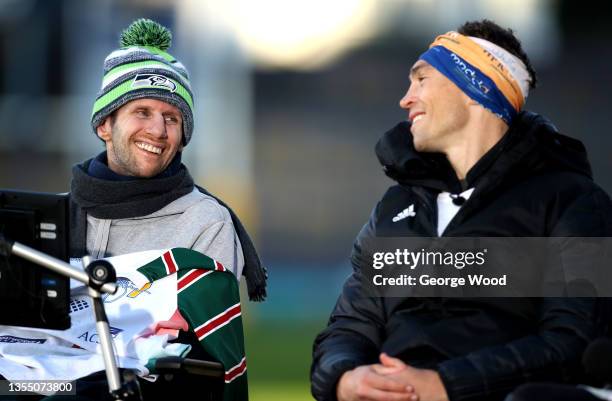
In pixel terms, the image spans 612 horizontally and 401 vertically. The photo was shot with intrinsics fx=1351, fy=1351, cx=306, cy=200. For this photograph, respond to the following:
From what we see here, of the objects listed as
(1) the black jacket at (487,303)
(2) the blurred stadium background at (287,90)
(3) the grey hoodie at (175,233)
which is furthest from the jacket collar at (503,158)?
(2) the blurred stadium background at (287,90)

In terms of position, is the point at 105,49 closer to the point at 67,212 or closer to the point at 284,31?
the point at 284,31

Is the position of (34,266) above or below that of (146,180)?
below

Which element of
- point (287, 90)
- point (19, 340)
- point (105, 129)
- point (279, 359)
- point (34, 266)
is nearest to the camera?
point (34, 266)

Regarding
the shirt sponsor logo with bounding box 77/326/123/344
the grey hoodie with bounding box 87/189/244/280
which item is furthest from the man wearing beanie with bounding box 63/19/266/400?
the shirt sponsor logo with bounding box 77/326/123/344

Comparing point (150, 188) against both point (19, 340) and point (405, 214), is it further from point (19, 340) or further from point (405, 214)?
point (405, 214)

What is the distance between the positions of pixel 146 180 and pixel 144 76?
1.24ft

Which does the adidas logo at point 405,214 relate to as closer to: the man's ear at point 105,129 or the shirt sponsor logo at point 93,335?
the shirt sponsor logo at point 93,335

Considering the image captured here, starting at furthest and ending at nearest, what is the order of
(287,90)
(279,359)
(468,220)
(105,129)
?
1. (287,90)
2. (279,359)
3. (105,129)
4. (468,220)

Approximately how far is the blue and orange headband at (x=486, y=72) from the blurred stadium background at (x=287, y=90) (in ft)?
38.8

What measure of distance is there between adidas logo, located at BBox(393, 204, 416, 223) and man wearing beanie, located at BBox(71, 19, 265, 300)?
0.66 meters

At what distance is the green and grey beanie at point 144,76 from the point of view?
4.81 m

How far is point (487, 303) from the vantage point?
4027mm

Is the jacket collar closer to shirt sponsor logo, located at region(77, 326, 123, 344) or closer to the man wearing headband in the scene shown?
the man wearing headband

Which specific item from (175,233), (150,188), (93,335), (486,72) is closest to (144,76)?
(150,188)
